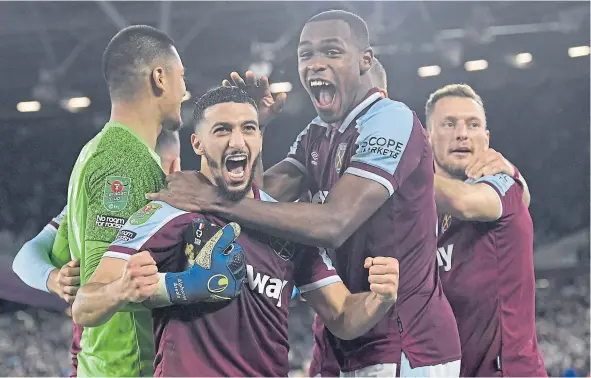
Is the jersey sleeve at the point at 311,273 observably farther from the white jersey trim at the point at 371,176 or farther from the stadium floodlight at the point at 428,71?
the stadium floodlight at the point at 428,71

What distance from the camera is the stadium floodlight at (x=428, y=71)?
969cm

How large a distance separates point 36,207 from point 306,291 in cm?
524

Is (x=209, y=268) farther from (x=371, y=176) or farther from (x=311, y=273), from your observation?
(x=371, y=176)

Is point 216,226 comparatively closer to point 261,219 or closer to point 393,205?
point 261,219

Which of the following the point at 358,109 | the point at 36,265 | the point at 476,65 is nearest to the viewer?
the point at 358,109

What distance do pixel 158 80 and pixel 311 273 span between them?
0.83 metres

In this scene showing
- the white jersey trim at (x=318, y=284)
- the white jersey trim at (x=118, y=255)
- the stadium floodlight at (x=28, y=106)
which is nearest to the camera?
the white jersey trim at (x=118, y=255)

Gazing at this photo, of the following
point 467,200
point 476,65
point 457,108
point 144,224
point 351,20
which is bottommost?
point 144,224

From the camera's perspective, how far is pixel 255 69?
9.23 metres

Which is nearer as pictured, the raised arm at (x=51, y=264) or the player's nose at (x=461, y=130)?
the raised arm at (x=51, y=264)

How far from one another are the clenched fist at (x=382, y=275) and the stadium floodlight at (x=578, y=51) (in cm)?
824

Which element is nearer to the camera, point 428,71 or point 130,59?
point 130,59

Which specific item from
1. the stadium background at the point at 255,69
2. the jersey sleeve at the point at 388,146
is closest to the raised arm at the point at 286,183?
the jersey sleeve at the point at 388,146

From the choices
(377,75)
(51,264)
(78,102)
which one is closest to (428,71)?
(78,102)
